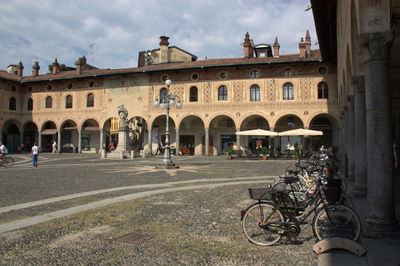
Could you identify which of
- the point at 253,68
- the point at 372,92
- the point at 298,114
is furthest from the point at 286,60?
the point at 372,92

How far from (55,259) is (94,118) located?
109ft

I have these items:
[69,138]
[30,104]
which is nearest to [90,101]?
[69,138]

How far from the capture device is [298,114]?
94.3ft

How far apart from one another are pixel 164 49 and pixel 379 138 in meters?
39.2

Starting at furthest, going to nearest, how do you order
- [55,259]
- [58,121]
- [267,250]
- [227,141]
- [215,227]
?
[58,121]
[227,141]
[215,227]
[267,250]
[55,259]

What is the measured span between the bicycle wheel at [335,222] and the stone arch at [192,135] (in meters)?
29.2

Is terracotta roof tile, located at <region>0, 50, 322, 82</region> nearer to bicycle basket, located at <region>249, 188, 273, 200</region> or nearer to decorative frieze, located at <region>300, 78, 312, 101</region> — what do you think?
decorative frieze, located at <region>300, 78, 312, 101</region>

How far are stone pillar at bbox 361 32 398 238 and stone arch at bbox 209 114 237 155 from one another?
28.2 m

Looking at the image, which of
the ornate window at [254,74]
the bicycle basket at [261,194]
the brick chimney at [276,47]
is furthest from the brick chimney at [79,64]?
the bicycle basket at [261,194]

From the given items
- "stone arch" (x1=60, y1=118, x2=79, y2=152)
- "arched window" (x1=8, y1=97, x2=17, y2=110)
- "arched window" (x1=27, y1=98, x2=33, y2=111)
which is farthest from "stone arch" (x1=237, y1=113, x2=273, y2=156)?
"arched window" (x1=8, y1=97, x2=17, y2=110)

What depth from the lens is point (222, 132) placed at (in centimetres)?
3334

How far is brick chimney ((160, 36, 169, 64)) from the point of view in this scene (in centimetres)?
4112

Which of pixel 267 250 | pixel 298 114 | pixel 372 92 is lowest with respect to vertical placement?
pixel 267 250

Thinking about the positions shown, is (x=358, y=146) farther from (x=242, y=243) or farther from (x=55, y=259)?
(x=55, y=259)
